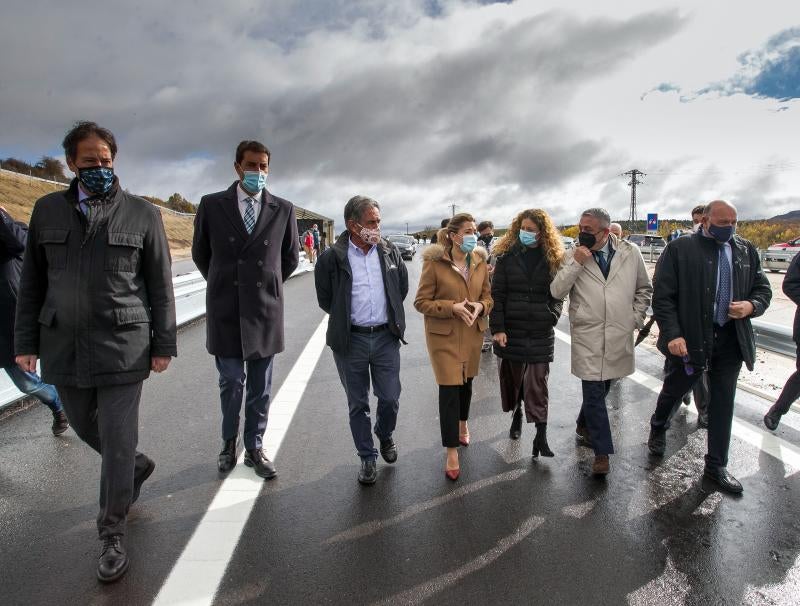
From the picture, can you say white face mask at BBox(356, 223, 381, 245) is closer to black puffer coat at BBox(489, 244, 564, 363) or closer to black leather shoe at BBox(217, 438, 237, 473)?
black puffer coat at BBox(489, 244, 564, 363)

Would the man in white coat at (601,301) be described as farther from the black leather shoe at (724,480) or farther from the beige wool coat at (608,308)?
the black leather shoe at (724,480)

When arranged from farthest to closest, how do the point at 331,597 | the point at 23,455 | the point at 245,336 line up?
the point at 23,455 → the point at 245,336 → the point at 331,597

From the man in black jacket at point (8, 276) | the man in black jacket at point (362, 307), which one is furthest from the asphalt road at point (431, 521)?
the man in black jacket at point (8, 276)

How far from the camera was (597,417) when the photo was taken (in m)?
3.77

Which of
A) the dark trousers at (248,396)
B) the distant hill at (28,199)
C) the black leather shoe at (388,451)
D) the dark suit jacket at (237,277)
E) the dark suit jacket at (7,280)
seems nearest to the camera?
the dark suit jacket at (237,277)

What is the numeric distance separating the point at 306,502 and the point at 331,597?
913 millimetres

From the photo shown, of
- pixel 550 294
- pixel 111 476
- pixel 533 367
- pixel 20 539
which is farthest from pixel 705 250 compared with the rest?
pixel 20 539

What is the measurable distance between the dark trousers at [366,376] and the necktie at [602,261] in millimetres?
1644

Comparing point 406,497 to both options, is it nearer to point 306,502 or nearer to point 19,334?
point 306,502

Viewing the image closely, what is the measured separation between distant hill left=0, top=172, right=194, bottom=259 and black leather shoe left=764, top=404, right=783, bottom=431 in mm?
42720

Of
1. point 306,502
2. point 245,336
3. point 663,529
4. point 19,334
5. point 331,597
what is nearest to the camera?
point 331,597

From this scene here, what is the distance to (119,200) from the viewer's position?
275 centimetres

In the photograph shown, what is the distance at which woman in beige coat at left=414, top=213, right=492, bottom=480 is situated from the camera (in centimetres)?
377

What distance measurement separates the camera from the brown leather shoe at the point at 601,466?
12.0 ft
